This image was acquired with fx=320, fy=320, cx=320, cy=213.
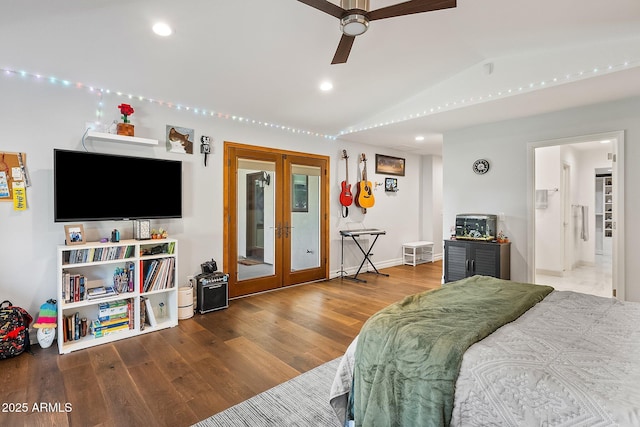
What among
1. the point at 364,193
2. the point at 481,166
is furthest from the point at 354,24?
the point at 364,193

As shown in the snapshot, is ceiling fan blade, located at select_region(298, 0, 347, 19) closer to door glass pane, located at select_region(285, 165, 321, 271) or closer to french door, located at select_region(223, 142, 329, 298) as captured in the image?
french door, located at select_region(223, 142, 329, 298)

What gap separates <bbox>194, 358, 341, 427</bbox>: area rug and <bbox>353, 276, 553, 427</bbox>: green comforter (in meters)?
0.48

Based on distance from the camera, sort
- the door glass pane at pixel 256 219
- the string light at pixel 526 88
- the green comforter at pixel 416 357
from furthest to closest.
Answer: the door glass pane at pixel 256 219
the string light at pixel 526 88
the green comforter at pixel 416 357

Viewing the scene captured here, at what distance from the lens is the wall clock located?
14.7 ft

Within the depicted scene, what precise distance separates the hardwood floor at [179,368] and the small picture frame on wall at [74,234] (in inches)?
36.9

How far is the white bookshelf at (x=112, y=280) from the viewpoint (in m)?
2.79

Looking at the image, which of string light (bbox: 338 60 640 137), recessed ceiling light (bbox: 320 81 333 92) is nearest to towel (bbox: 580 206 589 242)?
string light (bbox: 338 60 640 137)

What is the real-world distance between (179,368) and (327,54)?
9.82 ft

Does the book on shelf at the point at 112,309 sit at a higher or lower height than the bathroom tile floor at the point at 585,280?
higher

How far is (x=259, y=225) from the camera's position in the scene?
459 cm

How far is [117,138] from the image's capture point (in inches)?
123

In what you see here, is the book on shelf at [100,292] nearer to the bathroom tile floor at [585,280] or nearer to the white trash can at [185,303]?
the white trash can at [185,303]

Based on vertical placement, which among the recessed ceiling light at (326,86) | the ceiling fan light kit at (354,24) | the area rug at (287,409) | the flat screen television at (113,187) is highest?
the recessed ceiling light at (326,86)

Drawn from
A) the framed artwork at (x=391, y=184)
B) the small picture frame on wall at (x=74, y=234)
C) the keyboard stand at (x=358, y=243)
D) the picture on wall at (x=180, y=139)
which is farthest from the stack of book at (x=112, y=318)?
the framed artwork at (x=391, y=184)
